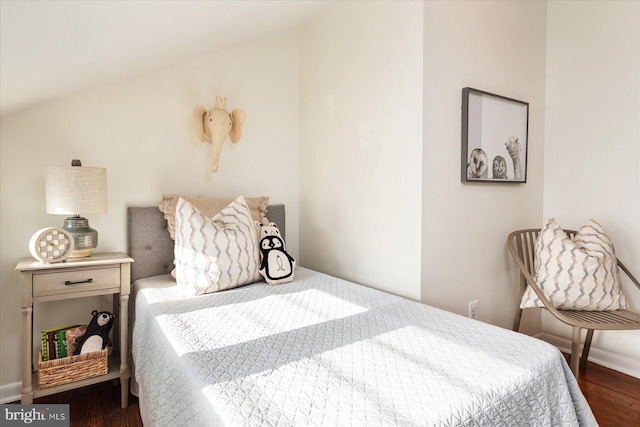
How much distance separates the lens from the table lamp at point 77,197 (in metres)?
1.74

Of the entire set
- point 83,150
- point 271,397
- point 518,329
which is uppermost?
point 83,150

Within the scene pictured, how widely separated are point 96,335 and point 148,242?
1.82 feet

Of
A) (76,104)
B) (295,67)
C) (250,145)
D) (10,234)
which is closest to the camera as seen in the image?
(10,234)

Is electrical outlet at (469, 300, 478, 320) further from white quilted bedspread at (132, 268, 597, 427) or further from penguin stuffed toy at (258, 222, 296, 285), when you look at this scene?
penguin stuffed toy at (258, 222, 296, 285)

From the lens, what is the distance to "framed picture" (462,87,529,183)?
2018 mm

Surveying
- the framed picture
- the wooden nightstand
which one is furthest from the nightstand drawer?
the framed picture

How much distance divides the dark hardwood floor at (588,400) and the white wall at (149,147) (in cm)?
39

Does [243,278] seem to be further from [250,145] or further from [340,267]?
[250,145]

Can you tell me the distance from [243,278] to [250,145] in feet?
3.57

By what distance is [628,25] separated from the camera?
219 centimetres

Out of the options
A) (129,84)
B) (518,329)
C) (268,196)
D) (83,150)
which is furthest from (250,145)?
(518,329)

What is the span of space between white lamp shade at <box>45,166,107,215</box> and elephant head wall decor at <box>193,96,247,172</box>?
720 mm

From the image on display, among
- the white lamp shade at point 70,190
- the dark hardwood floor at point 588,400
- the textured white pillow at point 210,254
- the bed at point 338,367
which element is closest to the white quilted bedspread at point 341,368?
the bed at point 338,367

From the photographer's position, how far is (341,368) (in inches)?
41.9
